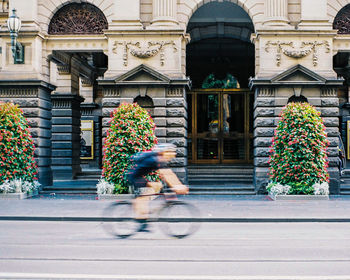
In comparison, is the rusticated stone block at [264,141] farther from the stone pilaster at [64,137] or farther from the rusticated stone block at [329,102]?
the stone pilaster at [64,137]

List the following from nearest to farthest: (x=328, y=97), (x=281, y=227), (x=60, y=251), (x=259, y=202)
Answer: (x=60, y=251)
(x=281, y=227)
(x=259, y=202)
(x=328, y=97)

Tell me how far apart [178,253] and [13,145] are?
39.7ft

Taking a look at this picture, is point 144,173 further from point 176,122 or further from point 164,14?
point 164,14

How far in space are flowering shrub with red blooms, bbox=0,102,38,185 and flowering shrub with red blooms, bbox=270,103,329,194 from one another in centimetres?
966

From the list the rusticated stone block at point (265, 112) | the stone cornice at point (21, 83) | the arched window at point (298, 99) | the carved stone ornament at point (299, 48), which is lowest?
the rusticated stone block at point (265, 112)

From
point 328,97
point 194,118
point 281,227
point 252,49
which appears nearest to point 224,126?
point 194,118

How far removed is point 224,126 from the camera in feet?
89.6

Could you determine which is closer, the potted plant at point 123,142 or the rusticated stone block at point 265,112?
the potted plant at point 123,142

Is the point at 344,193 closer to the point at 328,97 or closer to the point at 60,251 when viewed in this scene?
the point at 328,97

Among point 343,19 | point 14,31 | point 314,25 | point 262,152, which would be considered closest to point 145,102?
point 262,152

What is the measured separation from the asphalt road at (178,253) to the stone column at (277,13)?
10681 mm

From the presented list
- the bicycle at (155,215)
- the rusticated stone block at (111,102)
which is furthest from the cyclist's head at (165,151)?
the rusticated stone block at (111,102)

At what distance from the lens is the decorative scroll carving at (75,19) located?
71.4ft

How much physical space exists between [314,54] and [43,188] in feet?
41.3
